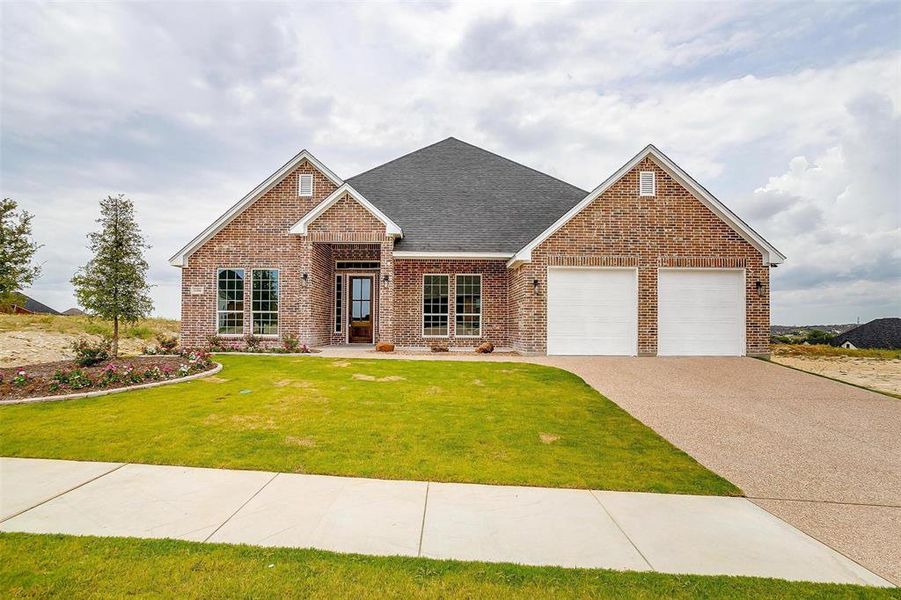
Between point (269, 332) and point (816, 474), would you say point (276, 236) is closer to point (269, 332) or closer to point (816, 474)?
point (269, 332)

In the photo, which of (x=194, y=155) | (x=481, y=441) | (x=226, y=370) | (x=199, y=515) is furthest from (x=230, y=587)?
(x=194, y=155)

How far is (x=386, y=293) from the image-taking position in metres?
15.7

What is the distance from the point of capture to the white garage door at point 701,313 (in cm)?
1452

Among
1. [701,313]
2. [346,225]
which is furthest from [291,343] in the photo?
[701,313]

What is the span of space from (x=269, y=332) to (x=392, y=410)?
10.4m

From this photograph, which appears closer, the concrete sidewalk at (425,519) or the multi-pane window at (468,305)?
the concrete sidewalk at (425,519)

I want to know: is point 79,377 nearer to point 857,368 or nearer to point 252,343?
point 252,343

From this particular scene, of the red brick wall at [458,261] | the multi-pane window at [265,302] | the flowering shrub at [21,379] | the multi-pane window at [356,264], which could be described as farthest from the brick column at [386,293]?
the flowering shrub at [21,379]

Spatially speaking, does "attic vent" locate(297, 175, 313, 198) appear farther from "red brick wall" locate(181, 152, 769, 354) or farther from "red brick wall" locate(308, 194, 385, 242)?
"red brick wall" locate(308, 194, 385, 242)

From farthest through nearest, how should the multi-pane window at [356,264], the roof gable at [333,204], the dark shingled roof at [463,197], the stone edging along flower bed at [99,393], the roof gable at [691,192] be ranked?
1. the multi-pane window at [356,264]
2. the dark shingled roof at [463,197]
3. the roof gable at [333,204]
4. the roof gable at [691,192]
5. the stone edging along flower bed at [99,393]

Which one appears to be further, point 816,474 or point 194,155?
point 194,155

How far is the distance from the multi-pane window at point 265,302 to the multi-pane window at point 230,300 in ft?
1.63

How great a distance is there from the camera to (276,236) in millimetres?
16188

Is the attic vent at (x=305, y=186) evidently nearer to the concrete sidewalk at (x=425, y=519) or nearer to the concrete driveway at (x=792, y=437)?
the concrete driveway at (x=792, y=437)
